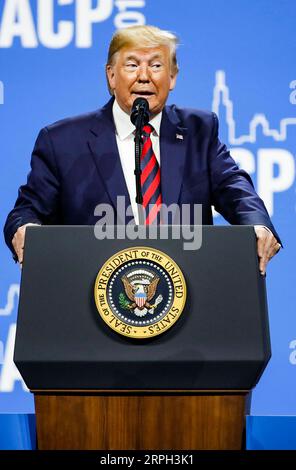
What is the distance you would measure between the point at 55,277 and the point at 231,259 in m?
Answer: 0.37

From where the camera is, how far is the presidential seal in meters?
1.77

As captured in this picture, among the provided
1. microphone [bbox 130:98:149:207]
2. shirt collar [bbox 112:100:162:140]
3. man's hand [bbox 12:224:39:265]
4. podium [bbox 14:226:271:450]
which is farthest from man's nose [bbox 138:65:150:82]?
podium [bbox 14:226:271:450]

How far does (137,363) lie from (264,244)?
15.9 inches

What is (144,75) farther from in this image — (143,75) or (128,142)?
(128,142)

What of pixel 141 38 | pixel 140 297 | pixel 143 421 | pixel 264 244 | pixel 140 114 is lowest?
pixel 143 421

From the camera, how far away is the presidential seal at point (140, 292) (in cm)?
177

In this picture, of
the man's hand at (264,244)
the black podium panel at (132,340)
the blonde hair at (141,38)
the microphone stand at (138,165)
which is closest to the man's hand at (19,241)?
the black podium panel at (132,340)

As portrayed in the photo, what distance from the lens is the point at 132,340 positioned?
1.77 metres

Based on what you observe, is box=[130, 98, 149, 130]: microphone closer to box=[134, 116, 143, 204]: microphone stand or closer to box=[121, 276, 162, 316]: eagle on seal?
box=[134, 116, 143, 204]: microphone stand

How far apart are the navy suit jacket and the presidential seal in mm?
496

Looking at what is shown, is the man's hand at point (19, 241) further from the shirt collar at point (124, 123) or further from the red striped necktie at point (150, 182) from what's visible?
the shirt collar at point (124, 123)

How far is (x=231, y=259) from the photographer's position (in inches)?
71.9

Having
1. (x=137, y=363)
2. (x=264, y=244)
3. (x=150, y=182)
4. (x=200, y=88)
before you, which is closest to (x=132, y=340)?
(x=137, y=363)

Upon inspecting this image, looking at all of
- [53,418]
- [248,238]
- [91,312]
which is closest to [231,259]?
[248,238]
